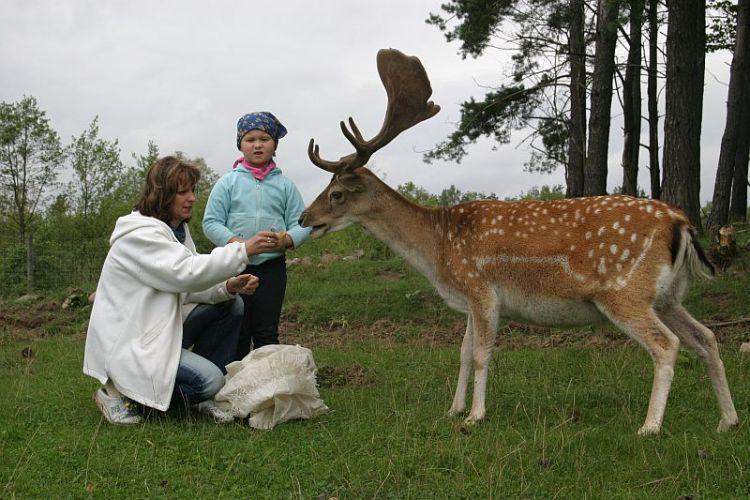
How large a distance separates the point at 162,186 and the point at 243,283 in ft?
2.86

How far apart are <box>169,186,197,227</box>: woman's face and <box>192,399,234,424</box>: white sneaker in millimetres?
1295

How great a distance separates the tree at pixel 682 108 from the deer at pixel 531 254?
20.3 ft

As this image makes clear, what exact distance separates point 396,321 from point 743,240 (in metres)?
7.06

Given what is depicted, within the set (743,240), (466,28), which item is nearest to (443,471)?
(743,240)

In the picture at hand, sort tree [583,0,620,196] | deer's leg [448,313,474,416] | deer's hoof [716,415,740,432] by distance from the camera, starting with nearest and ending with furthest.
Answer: deer's hoof [716,415,740,432] < deer's leg [448,313,474,416] < tree [583,0,620,196]

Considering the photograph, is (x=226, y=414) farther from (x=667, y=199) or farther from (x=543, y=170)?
(x=543, y=170)

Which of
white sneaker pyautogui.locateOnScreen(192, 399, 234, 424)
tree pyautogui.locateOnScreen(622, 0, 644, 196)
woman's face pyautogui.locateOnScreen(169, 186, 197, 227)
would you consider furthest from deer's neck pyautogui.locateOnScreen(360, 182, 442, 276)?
tree pyautogui.locateOnScreen(622, 0, 644, 196)

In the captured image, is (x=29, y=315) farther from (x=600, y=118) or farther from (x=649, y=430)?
(x=600, y=118)

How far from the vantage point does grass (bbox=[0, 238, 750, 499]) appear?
3.85 meters

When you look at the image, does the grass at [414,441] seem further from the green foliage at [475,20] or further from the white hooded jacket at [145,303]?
the green foliage at [475,20]

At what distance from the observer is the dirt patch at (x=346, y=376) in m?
6.69

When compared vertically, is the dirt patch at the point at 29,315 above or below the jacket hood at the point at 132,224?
below

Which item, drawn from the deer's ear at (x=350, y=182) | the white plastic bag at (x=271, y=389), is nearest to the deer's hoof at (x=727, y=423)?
the white plastic bag at (x=271, y=389)

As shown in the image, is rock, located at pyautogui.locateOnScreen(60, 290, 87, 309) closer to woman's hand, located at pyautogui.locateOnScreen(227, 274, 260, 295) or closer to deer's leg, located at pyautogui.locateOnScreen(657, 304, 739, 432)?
woman's hand, located at pyautogui.locateOnScreen(227, 274, 260, 295)
